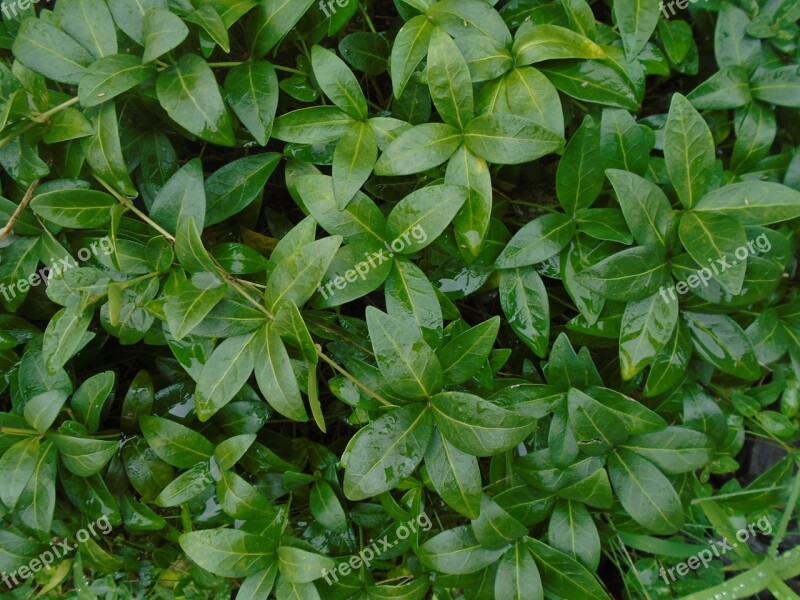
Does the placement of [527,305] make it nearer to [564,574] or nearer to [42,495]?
[564,574]

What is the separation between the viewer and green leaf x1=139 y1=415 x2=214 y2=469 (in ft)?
4.66

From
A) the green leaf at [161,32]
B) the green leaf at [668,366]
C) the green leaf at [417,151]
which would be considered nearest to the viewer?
the green leaf at [161,32]

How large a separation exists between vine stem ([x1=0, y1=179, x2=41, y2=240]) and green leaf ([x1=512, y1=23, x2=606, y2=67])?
115cm

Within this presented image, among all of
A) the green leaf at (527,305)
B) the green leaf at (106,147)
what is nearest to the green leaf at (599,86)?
the green leaf at (527,305)

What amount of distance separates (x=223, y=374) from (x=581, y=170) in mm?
902

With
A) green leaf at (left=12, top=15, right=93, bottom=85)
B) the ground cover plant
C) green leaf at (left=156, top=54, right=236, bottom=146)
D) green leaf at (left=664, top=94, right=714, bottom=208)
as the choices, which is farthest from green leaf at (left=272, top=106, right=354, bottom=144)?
green leaf at (left=664, top=94, right=714, bottom=208)

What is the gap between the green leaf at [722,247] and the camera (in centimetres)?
124

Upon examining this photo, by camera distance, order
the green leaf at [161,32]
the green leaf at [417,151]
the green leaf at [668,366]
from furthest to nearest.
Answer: the green leaf at [668,366] → the green leaf at [417,151] → the green leaf at [161,32]

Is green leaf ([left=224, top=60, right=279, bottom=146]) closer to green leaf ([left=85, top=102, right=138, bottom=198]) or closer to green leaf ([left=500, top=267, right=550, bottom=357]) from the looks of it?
green leaf ([left=85, top=102, right=138, bottom=198])

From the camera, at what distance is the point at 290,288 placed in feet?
4.05

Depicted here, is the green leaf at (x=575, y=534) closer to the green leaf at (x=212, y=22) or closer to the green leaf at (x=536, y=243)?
the green leaf at (x=536, y=243)

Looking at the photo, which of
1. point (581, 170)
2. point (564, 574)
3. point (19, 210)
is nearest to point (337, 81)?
point (581, 170)

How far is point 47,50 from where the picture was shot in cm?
132

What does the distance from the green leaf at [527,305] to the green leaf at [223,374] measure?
59 cm
